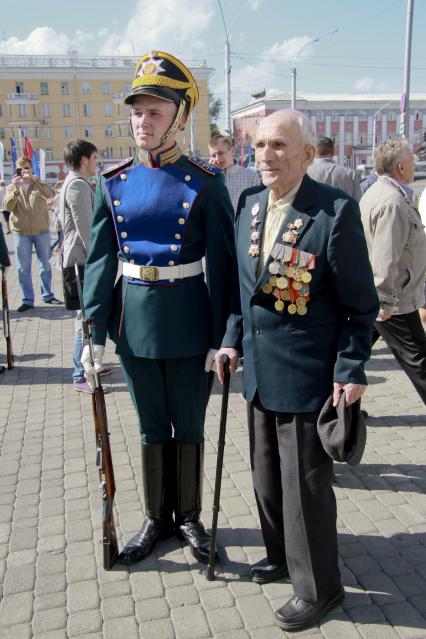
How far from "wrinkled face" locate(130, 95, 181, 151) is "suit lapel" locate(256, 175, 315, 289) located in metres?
0.72

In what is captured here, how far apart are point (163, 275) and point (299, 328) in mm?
741

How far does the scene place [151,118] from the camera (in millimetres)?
2846

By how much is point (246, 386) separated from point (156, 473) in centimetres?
76

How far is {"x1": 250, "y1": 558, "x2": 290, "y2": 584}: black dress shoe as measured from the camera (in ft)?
9.69

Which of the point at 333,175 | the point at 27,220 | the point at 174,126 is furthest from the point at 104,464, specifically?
the point at 27,220

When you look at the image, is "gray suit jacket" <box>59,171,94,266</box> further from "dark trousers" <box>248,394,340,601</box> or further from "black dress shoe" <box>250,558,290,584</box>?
"black dress shoe" <box>250,558,290,584</box>

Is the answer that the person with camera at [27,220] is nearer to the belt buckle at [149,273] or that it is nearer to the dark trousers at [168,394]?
the dark trousers at [168,394]

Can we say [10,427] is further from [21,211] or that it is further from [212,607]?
[21,211]

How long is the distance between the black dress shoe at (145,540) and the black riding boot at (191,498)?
0.10 meters

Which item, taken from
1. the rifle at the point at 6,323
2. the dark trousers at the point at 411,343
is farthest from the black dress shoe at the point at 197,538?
the rifle at the point at 6,323

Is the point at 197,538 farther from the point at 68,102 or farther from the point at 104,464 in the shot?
the point at 68,102

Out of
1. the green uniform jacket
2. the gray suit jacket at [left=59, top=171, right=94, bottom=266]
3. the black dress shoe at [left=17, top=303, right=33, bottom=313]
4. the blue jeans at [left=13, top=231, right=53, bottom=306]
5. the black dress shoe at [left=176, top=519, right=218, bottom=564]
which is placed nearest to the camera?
the green uniform jacket

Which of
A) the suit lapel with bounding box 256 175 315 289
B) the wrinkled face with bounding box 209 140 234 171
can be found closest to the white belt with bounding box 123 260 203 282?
the suit lapel with bounding box 256 175 315 289

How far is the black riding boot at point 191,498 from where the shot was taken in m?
3.17
